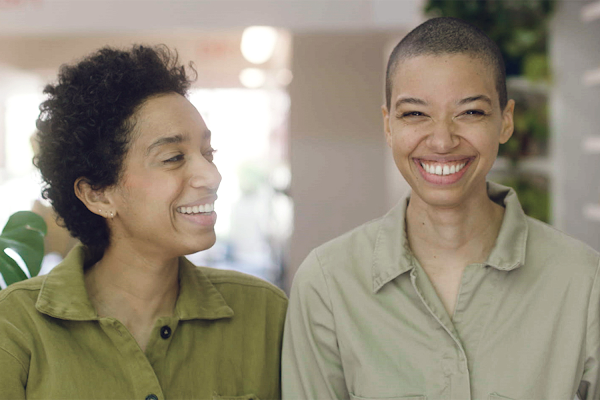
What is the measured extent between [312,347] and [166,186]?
1.63ft

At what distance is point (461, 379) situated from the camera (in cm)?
133

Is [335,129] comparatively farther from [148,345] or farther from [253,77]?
[253,77]

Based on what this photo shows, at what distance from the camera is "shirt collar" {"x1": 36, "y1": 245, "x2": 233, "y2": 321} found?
139cm

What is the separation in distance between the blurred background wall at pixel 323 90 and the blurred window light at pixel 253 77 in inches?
0.8

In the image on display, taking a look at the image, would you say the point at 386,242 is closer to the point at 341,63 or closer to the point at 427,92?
the point at 427,92

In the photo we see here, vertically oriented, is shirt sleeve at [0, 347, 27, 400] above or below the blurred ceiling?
below

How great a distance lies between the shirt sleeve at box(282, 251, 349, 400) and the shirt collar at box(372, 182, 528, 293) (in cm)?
13

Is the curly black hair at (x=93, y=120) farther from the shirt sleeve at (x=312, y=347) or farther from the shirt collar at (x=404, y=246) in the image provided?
the shirt collar at (x=404, y=246)

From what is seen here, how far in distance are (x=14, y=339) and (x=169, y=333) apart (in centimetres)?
33

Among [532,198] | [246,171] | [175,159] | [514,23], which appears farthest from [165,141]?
[246,171]

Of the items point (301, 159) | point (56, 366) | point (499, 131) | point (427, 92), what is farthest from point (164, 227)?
point (301, 159)

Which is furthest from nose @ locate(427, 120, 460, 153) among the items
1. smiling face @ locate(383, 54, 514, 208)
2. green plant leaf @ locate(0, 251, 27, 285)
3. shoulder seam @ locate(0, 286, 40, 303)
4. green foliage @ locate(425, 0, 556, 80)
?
green foliage @ locate(425, 0, 556, 80)

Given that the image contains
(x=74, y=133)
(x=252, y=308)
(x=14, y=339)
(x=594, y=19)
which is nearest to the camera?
(x=14, y=339)

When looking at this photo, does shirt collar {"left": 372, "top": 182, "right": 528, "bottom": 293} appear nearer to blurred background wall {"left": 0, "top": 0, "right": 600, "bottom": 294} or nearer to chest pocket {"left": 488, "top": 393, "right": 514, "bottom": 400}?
chest pocket {"left": 488, "top": 393, "right": 514, "bottom": 400}
